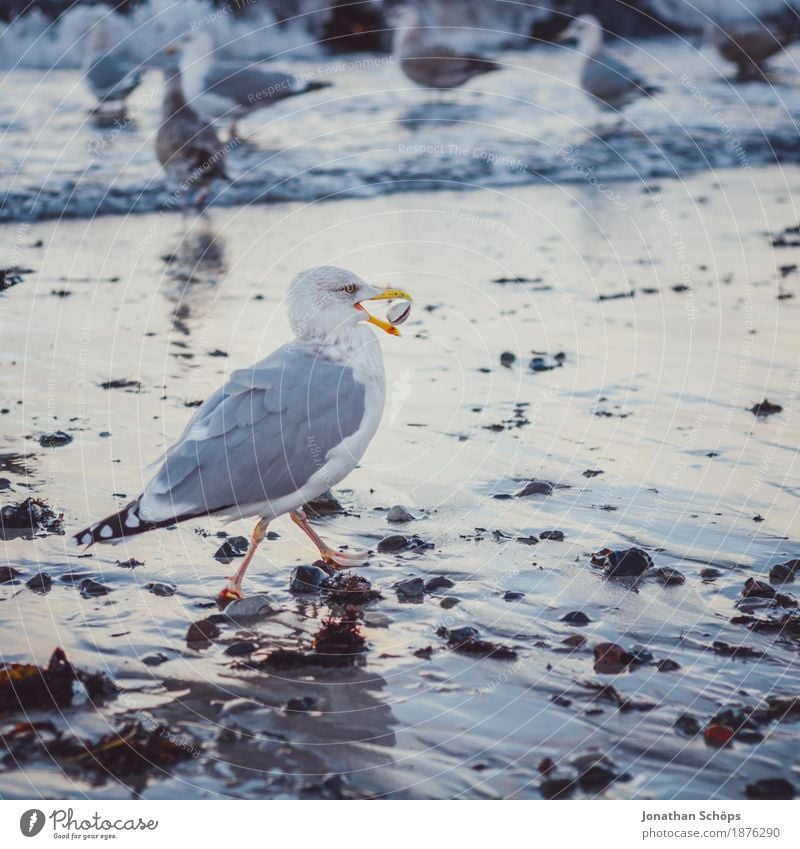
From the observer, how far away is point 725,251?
34.7ft

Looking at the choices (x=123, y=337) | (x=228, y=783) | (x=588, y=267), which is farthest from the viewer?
(x=588, y=267)

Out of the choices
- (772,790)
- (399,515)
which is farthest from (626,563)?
(772,790)

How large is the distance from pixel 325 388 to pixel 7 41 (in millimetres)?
14273

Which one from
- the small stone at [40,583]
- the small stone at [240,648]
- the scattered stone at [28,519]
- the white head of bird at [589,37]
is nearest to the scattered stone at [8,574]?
the small stone at [40,583]

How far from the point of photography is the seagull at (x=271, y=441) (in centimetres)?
500

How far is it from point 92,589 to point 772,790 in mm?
2946

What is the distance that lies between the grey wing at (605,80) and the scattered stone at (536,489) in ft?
36.3

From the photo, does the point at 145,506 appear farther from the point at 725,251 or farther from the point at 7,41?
the point at 7,41

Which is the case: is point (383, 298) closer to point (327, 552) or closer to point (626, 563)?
point (327, 552)

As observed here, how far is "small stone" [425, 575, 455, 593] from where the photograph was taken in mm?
5199

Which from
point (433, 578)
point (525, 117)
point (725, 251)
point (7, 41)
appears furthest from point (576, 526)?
point (7, 41)

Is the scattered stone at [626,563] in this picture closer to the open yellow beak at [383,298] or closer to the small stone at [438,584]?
the small stone at [438,584]

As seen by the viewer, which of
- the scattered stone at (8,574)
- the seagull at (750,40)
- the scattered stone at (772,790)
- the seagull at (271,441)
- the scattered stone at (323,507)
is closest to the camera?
the scattered stone at (772,790)

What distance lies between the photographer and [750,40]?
20922 mm
